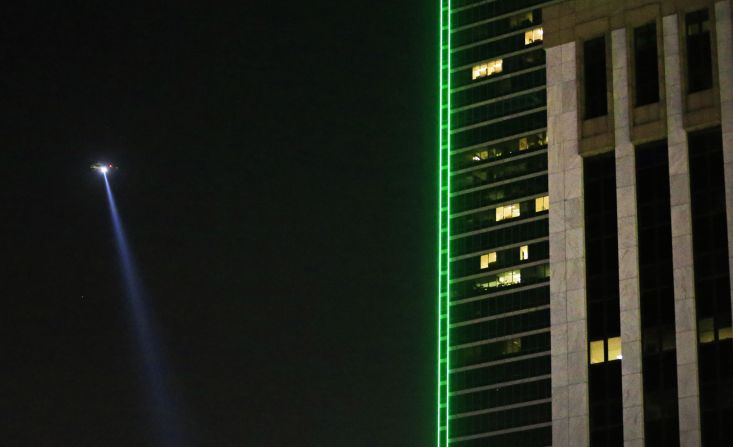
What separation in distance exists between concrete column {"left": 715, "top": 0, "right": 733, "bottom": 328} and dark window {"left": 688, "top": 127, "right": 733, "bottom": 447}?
67cm

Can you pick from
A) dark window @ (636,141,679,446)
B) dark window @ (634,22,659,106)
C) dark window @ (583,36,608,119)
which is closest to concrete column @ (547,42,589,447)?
dark window @ (583,36,608,119)

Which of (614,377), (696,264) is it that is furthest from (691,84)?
(614,377)

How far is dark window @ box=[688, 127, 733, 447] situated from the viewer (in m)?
126

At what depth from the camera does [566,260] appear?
452ft

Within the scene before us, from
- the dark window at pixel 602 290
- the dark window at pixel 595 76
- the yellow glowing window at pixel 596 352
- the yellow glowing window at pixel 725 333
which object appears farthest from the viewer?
the dark window at pixel 595 76

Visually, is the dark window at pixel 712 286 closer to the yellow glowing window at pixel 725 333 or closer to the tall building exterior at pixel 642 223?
the yellow glowing window at pixel 725 333

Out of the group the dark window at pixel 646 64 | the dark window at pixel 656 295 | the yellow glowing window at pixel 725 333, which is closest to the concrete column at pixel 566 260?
the dark window at pixel 656 295

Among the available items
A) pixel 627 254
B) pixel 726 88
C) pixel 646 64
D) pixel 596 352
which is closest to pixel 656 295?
pixel 627 254

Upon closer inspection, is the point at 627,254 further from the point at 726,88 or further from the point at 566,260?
the point at 726,88

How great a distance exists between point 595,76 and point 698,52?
9562mm

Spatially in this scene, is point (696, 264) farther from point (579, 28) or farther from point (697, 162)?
point (579, 28)

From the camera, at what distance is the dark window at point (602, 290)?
131000 millimetres

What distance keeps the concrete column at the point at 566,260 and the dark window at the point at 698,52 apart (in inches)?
424

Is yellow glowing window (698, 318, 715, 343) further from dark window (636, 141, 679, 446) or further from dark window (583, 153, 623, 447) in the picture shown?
dark window (583, 153, 623, 447)
